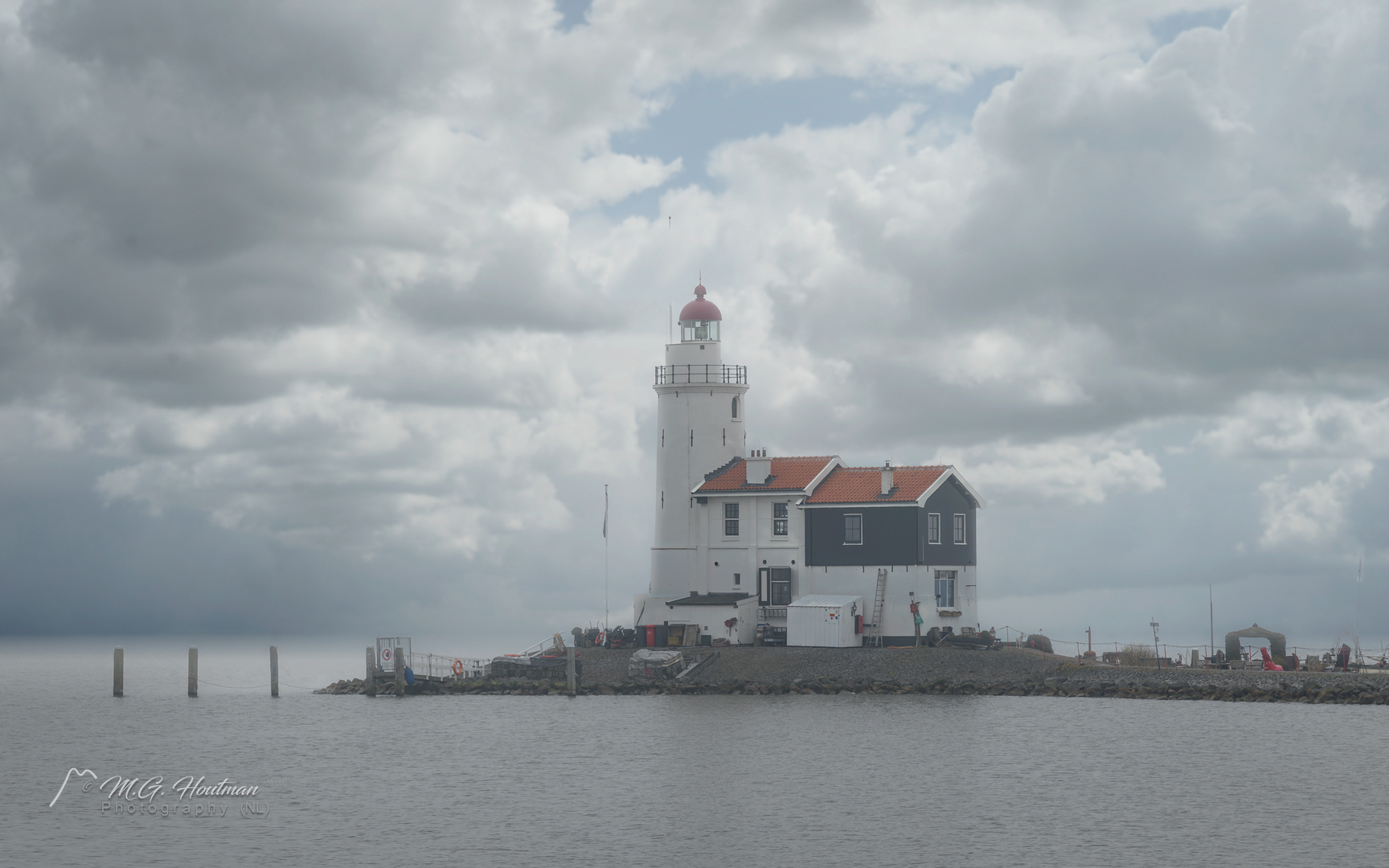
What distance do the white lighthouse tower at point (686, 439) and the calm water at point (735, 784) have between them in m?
9.03

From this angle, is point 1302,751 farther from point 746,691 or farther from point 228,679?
point 228,679

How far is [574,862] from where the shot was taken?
27844mm

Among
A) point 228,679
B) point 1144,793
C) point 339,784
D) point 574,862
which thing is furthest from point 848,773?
point 228,679

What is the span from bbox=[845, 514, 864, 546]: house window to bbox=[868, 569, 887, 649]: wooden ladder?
1.80 metres

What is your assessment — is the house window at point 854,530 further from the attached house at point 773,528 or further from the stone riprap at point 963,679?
the stone riprap at point 963,679

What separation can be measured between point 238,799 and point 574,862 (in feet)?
41.6

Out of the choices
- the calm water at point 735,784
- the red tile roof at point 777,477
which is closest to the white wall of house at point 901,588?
the red tile roof at point 777,477

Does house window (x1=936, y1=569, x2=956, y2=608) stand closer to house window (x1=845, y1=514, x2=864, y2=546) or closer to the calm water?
house window (x1=845, y1=514, x2=864, y2=546)

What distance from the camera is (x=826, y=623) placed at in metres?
58.5

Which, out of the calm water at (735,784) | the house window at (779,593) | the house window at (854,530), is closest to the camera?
the calm water at (735,784)

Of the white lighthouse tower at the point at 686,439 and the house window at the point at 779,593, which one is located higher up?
the white lighthouse tower at the point at 686,439

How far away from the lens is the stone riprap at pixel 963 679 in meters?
52.5

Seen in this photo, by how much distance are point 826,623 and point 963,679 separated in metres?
6.60

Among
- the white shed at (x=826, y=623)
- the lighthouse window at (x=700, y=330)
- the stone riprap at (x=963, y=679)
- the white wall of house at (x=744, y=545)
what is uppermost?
the lighthouse window at (x=700, y=330)
